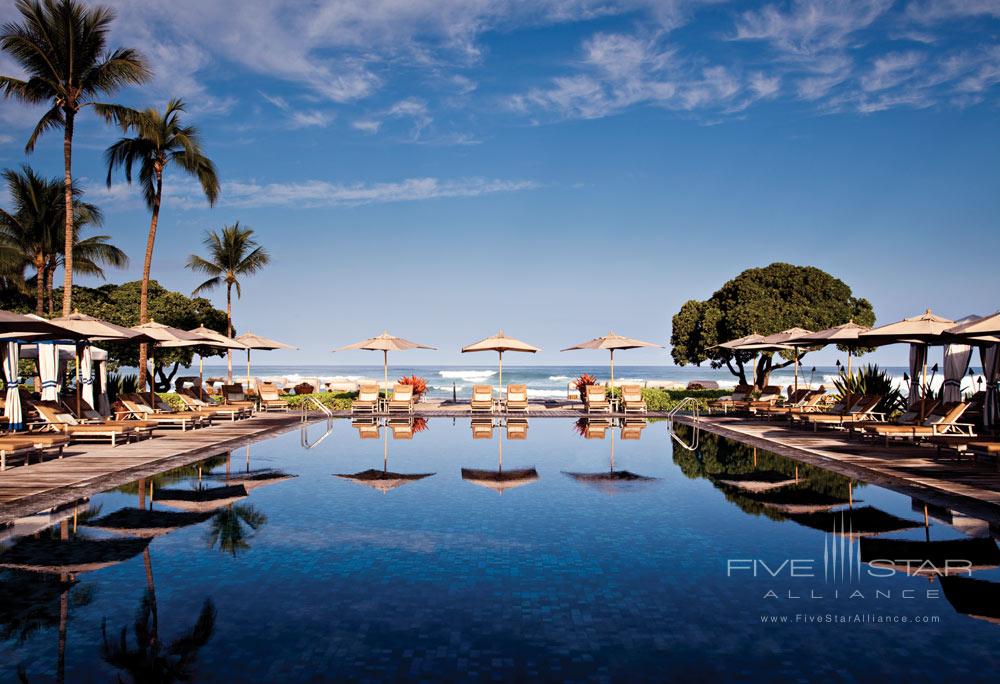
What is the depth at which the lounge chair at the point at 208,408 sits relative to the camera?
1881 centimetres

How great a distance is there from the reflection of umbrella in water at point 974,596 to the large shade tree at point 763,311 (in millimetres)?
24381

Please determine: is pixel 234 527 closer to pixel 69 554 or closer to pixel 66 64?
pixel 69 554

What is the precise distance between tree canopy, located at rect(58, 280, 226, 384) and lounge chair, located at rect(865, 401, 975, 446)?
2634 cm

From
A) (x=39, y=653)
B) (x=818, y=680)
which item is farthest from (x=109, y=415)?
(x=818, y=680)

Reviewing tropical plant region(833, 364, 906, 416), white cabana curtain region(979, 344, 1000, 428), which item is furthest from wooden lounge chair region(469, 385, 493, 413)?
white cabana curtain region(979, 344, 1000, 428)

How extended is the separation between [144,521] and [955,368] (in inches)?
724

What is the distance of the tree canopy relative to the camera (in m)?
31.7

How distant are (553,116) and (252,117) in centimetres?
1727

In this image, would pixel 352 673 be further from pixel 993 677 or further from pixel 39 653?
pixel 993 677

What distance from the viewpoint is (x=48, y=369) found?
645 inches

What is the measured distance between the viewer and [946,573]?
234 inches

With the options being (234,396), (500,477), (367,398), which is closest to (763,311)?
(367,398)

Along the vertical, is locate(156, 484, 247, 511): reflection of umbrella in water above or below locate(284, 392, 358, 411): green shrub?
below

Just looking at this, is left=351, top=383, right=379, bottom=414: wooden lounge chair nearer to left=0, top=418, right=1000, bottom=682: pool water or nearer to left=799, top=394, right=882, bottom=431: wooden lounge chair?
left=0, top=418, right=1000, bottom=682: pool water
